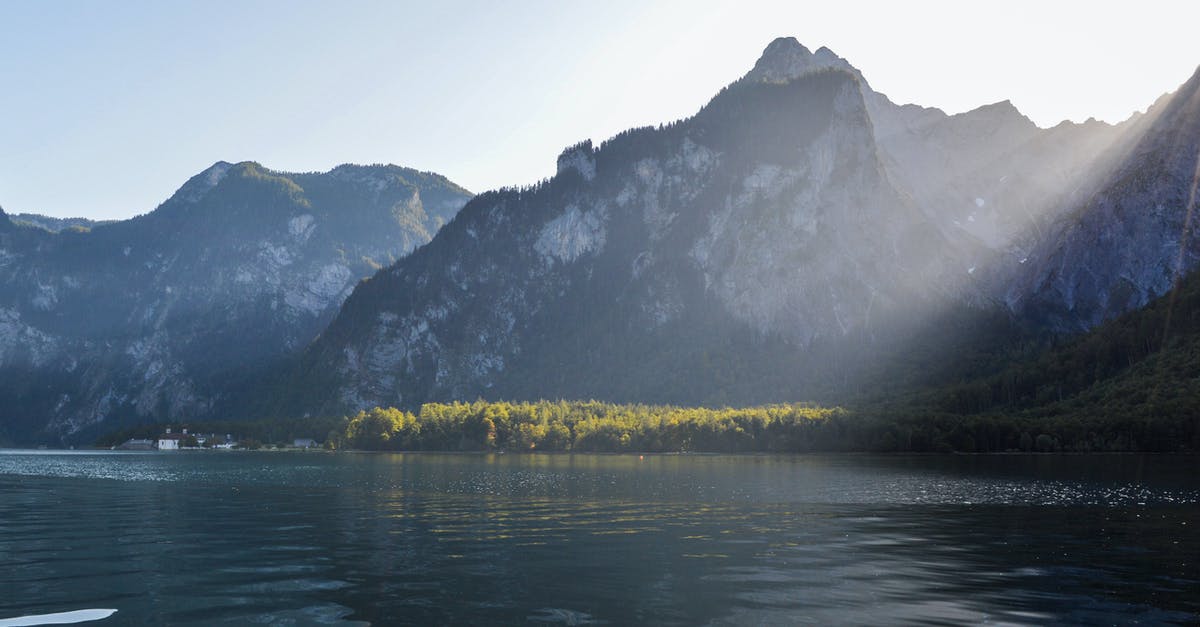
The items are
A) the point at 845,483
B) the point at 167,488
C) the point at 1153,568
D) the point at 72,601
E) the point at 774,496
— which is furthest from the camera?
the point at 845,483

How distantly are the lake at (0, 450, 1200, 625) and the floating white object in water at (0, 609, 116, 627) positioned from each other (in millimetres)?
1009

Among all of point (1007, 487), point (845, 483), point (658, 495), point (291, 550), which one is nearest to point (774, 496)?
point (658, 495)

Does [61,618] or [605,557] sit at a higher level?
[61,618]

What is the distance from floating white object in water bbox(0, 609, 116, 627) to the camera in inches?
1234

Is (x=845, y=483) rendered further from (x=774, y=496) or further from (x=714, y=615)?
(x=714, y=615)

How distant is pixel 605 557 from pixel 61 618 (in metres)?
26.7

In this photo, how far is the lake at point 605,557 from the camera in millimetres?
34844

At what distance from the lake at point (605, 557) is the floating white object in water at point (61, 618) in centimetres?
101

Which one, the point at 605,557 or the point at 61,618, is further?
the point at 605,557

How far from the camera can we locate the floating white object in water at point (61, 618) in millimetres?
31344

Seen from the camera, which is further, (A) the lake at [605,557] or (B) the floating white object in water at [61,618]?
(A) the lake at [605,557]

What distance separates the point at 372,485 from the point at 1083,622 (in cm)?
9538

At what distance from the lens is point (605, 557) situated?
49.0 metres

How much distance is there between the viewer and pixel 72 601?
117 ft
